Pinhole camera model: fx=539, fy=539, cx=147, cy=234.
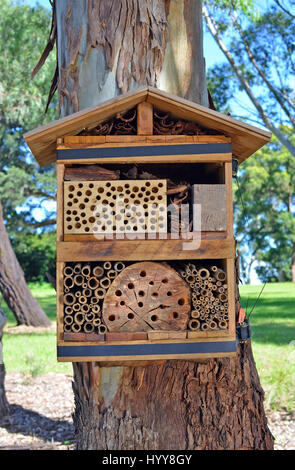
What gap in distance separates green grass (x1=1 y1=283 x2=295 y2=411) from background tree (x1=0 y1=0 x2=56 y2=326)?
82 cm

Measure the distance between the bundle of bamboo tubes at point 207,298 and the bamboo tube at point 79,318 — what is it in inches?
20.7

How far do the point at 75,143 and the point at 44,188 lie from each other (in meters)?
17.2

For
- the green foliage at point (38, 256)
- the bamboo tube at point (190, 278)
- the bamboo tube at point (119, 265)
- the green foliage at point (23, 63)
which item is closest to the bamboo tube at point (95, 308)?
the bamboo tube at point (119, 265)

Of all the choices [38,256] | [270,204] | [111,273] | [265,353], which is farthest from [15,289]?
[270,204]

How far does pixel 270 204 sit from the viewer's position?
2559cm

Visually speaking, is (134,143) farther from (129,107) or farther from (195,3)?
(195,3)

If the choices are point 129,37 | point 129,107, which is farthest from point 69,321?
point 129,37

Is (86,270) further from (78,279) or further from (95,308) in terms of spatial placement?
(95,308)

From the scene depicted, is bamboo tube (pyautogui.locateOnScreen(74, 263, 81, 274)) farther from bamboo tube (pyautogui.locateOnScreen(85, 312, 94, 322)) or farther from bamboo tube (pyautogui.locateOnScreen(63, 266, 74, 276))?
bamboo tube (pyautogui.locateOnScreen(85, 312, 94, 322))

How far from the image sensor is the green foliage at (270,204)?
24734 mm

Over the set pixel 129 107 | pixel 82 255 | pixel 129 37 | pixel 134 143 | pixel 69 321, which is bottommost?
pixel 69 321

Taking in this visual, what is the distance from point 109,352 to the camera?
2.58 meters

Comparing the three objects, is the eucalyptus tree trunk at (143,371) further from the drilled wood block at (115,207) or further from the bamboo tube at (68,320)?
the drilled wood block at (115,207)

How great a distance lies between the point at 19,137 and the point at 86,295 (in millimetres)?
18556
